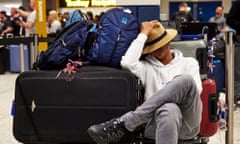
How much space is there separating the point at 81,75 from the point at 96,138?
0.41 meters

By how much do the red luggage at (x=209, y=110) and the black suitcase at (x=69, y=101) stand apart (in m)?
0.45

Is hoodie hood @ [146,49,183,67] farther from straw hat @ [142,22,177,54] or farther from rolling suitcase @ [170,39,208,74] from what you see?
rolling suitcase @ [170,39,208,74]

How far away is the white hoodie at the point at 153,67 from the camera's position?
275cm

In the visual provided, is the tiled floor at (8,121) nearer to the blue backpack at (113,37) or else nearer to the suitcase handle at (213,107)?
the suitcase handle at (213,107)

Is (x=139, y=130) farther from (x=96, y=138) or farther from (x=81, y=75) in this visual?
(x=81, y=75)

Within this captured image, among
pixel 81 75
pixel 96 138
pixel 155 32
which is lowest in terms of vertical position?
pixel 96 138

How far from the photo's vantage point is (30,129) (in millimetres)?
2875

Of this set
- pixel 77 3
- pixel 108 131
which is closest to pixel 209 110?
pixel 108 131

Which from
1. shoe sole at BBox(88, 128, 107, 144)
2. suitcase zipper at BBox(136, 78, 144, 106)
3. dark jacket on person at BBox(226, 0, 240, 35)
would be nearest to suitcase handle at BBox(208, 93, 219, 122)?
suitcase zipper at BBox(136, 78, 144, 106)

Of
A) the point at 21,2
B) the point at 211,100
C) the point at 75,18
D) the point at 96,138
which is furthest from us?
the point at 21,2

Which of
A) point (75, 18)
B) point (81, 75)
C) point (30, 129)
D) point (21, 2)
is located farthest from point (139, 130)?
point (21, 2)

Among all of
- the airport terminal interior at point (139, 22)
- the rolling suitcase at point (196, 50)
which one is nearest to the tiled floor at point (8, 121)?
the airport terminal interior at point (139, 22)

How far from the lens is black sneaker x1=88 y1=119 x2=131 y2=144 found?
2.65 metres

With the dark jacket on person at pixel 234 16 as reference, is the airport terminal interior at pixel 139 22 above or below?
below
